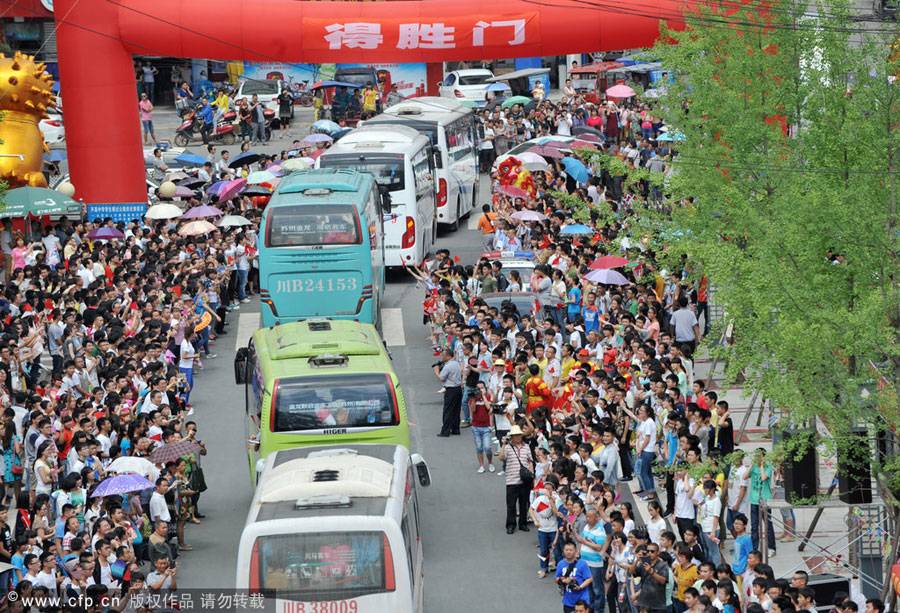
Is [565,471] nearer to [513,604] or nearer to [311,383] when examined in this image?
[513,604]

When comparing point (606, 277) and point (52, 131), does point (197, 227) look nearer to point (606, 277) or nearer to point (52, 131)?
point (606, 277)

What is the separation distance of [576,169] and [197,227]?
10.4 metres

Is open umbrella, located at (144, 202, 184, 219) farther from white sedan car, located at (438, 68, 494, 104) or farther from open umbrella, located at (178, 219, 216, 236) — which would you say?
white sedan car, located at (438, 68, 494, 104)

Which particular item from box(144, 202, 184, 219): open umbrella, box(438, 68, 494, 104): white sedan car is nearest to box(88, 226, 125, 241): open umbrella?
box(144, 202, 184, 219): open umbrella

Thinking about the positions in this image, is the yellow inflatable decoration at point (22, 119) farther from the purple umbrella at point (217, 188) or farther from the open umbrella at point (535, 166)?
the open umbrella at point (535, 166)

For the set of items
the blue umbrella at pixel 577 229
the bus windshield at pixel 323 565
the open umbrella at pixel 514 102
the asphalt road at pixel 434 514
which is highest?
the open umbrella at pixel 514 102

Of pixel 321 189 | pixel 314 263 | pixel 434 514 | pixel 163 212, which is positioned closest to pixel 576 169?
pixel 163 212

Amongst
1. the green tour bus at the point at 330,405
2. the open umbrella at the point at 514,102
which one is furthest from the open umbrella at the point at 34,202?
the open umbrella at the point at 514,102

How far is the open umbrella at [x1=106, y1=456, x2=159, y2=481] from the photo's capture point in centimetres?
1552

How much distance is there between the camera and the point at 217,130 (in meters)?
47.6

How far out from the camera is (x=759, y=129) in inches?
808

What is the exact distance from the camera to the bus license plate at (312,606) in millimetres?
11438

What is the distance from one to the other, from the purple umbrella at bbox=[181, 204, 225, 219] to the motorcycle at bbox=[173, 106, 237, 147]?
735 inches

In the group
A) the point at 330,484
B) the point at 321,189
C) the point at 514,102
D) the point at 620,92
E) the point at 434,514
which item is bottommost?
the point at 434,514
